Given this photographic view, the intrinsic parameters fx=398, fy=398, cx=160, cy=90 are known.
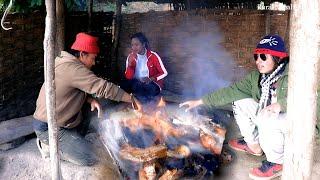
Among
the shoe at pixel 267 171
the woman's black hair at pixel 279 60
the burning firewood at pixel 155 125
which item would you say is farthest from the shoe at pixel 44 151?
the woman's black hair at pixel 279 60

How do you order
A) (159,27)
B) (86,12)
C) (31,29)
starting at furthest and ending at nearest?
(159,27)
(86,12)
(31,29)

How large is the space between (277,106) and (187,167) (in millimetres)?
1142

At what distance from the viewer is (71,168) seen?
459 cm

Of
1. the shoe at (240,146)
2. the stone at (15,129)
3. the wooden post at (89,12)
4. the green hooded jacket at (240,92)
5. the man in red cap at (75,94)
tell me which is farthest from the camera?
the wooden post at (89,12)

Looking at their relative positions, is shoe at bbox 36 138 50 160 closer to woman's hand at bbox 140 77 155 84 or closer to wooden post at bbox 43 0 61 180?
wooden post at bbox 43 0 61 180

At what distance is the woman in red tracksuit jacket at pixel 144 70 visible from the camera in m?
6.53

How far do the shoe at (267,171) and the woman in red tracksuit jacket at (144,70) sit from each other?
250cm

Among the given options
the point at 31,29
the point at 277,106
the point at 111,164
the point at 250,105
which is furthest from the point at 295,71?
the point at 31,29

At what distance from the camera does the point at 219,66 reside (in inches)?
332

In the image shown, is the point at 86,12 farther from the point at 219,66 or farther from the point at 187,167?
the point at 187,167

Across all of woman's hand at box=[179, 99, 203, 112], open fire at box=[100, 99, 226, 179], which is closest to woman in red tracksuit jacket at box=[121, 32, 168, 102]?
woman's hand at box=[179, 99, 203, 112]

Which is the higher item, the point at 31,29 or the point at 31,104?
the point at 31,29

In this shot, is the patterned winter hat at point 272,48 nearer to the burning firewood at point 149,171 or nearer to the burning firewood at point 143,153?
the burning firewood at point 143,153

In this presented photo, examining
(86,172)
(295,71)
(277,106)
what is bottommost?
(86,172)
